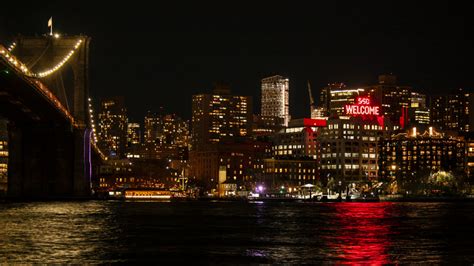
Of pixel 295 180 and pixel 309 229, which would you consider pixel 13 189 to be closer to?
pixel 309 229

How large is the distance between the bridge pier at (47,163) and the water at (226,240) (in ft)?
97.2

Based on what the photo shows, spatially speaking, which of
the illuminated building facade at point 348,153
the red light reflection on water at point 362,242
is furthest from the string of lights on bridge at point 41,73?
the illuminated building facade at point 348,153

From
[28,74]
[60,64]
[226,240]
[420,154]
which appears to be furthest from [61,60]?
[420,154]

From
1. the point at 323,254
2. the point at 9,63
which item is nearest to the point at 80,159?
the point at 9,63

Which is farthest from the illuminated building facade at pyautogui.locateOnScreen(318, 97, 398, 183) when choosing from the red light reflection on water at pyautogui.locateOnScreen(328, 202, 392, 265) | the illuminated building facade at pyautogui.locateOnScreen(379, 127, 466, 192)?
the red light reflection on water at pyautogui.locateOnScreen(328, 202, 392, 265)

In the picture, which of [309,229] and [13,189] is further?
[13,189]

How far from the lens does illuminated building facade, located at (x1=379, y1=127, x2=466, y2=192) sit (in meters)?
185

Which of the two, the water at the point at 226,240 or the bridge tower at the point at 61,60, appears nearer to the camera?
the water at the point at 226,240

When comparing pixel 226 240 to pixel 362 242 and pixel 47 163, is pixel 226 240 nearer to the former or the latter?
pixel 362 242

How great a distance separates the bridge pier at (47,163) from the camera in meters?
104

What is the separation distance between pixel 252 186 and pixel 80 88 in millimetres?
89202

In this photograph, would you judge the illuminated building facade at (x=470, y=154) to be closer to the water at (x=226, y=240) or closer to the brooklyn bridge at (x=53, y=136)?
the brooklyn bridge at (x=53, y=136)

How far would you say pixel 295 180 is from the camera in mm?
192125

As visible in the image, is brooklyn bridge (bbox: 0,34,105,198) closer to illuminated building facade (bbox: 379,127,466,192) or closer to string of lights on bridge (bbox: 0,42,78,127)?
string of lights on bridge (bbox: 0,42,78,127)
